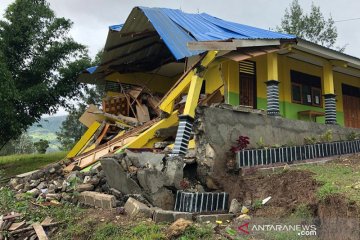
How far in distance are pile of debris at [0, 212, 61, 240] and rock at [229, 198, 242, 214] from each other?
333 cm

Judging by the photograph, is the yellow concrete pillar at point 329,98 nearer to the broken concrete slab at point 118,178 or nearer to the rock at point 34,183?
the broken concrete slab at point 118,178

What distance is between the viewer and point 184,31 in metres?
12.3

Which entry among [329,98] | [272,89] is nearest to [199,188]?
[272,89]

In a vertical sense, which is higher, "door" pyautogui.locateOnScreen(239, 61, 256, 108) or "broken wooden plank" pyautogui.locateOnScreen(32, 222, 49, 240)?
"door" pyautogui.locateOnScreen(239, 61, 256, 108)

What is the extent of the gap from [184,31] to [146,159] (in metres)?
5.42

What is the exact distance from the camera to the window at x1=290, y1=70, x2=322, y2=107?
13951mm

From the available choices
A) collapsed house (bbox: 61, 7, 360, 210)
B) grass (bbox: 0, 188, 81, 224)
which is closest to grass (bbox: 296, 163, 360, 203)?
collapsed house (bbox: 61, 7, 360, 210)

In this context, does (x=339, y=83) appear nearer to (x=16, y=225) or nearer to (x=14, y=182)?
(x=14, y=182)

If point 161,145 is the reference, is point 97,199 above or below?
below

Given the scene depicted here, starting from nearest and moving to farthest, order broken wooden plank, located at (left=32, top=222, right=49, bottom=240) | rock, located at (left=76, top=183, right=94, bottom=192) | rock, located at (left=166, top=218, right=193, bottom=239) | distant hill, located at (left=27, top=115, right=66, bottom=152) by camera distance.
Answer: rock, located at (left=166, top=218, right=193, bottom=239), broken wooden plank, located at (left=32, top=222, right=49, bottom=240), rock, located at (left=76, top=183, right=94, bottom=192), distant hill, located at (left=27, top=115, right=66, bottom=152)

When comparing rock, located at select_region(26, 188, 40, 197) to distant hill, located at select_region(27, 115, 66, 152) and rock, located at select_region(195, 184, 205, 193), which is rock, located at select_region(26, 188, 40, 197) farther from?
distant hill, located at select_region(27, 115, 66, 152)

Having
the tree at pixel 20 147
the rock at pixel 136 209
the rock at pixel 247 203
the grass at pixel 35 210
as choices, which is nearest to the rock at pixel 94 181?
the grass at pixel 35 210

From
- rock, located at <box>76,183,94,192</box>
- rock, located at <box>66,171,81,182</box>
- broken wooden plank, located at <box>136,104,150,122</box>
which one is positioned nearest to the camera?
rock, located at <box>76,183,94,192</box>

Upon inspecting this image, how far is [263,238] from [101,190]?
440 centimetres
